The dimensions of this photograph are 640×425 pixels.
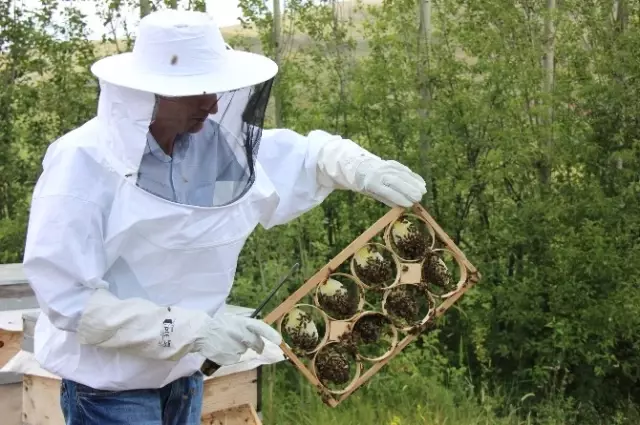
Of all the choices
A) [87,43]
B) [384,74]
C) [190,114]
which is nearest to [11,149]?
[87,43]

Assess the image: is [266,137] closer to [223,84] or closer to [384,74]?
[223,84]

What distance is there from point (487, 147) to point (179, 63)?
4161 mm

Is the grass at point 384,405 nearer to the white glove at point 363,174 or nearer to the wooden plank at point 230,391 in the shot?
the wooden plank at point 230,391

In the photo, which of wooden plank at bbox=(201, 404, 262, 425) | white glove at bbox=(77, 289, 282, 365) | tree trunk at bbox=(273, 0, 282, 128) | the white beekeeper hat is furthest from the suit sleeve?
tree trunk at bbox=(273, 0, 282, 128)

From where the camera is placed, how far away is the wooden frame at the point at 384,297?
305cm

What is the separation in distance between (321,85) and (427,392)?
2274mm

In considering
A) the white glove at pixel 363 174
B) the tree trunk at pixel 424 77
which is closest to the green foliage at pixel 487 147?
the tree trunk at pixel 424 77

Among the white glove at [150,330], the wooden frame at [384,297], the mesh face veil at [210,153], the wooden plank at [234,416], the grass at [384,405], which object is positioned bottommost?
the grass at [384,405]

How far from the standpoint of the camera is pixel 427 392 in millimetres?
5301

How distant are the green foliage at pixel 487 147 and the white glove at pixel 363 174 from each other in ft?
8.97

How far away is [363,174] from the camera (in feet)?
9.70

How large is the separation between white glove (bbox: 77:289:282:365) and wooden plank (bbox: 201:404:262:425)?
1367mm

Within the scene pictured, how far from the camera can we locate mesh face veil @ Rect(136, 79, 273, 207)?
239 centimetres

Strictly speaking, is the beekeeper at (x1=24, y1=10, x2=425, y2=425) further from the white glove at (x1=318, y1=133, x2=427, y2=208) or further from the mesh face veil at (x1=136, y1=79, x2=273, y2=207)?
the white glove at (x1=318, y1=133, x2=427, y2=208)
